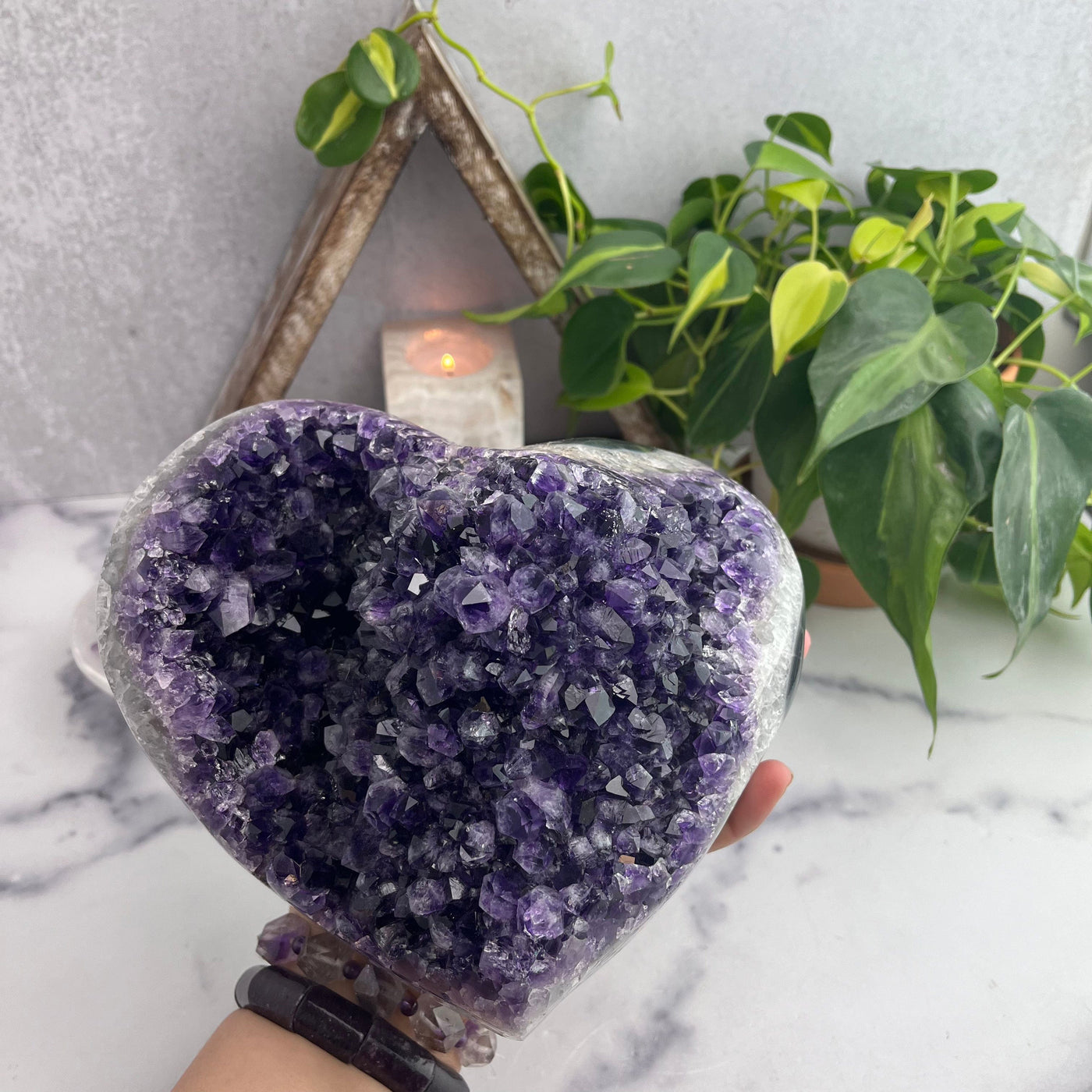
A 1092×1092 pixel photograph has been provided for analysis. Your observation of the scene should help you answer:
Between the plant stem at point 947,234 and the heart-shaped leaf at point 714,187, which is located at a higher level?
the heart-shaped leaf at point 714,187

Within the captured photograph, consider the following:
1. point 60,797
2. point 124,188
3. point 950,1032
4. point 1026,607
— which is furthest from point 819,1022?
point 124,188

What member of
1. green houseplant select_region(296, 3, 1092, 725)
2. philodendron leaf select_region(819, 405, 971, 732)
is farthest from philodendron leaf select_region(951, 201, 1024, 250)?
philodendron leaf select_region(819, 405, 971, 732)

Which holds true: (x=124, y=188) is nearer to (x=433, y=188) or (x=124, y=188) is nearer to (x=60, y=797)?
(x=433, y=188)

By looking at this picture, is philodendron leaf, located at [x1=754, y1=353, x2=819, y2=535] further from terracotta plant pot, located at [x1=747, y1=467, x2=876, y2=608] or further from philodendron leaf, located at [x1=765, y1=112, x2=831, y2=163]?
philodendron leaf, located at [x1=765, y1=112, x2=831, y2=163]

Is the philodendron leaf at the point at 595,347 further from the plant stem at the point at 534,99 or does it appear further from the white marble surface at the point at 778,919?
the white marble surface at the point at 778,919

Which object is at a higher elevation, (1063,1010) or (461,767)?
(461,767)

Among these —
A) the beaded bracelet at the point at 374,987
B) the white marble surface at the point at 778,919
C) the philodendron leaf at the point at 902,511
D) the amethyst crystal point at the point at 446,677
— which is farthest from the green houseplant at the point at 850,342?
the beaded bracelet at the point at 374,987
